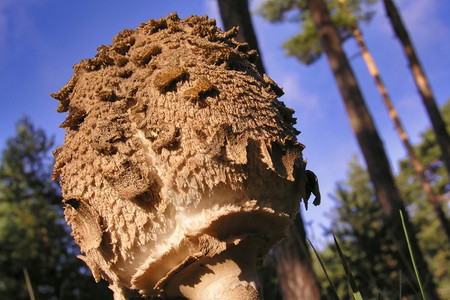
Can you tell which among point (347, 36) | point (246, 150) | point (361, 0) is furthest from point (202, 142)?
point (361, 0)

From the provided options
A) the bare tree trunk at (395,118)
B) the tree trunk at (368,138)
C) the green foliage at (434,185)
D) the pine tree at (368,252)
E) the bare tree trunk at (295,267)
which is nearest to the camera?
the bare tree trunk at (295,267)

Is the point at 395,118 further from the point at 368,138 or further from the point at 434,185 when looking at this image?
the point at 434,185

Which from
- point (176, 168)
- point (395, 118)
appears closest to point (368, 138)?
point (176, 168)

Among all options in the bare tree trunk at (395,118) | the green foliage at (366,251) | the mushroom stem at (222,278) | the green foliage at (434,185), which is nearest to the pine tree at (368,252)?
the green foliage at (366,251)

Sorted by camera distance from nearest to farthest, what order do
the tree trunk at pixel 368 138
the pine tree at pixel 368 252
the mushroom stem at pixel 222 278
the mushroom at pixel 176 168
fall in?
the mushroom at pixel 176 168 → the mushroom stem at pixel 222 278 → the tree trunk at pixel 368 138 → the pine tree at pixel 368 252

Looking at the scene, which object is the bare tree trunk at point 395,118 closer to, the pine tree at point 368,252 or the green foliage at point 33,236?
the pine tree at point 368,252

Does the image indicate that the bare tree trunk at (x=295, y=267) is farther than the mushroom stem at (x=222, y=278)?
Yes

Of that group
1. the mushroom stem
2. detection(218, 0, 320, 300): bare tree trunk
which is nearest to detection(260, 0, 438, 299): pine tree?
detection(218, 0, 320, 300): bare tree trunk

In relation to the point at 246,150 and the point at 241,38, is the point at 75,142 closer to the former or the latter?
the point at 246,150

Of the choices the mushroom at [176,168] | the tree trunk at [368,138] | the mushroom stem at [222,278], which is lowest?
the mushroom stem at [222,278]
